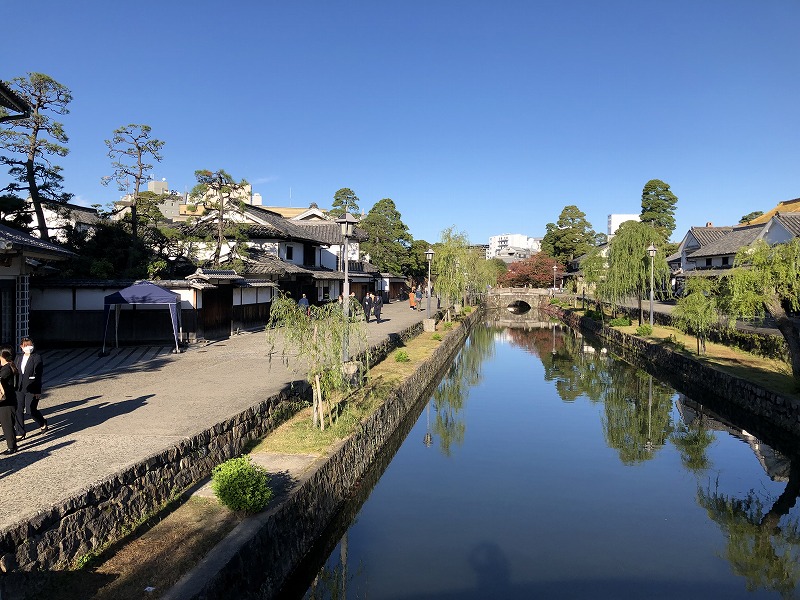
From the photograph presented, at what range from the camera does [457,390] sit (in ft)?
68.8

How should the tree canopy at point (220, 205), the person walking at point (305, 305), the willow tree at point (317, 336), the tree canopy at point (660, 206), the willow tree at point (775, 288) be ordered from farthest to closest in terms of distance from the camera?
1. the tree canopy at point (660, 206)
2. the tree canopy at point (220, 205)
3. the willow tree at point (775, 288)
4. the person walking at point (305, 305)
5. the willow tree at point (317, 336)

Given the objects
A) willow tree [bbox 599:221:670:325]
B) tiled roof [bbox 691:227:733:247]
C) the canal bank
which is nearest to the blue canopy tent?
the canal bank

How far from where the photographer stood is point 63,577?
4996mm

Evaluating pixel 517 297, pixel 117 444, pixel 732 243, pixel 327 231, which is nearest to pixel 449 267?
pixel 327 231

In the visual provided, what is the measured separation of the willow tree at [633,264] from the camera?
3175cm

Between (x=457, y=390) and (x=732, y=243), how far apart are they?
3429cm

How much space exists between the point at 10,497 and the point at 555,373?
22591 mm

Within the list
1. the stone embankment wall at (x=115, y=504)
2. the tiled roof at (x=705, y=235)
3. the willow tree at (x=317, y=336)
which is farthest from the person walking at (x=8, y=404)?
the tiled roof at (x=705, y=235)

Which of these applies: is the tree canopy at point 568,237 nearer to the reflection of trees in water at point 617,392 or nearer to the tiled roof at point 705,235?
the tiled roof at point 705,235

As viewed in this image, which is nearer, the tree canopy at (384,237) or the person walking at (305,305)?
the person walking at (305,305)

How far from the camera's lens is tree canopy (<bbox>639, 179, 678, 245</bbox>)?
65875mm

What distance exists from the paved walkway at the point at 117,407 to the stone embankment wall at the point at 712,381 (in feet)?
40.7

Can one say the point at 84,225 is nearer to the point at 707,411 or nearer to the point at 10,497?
the point at 10,497

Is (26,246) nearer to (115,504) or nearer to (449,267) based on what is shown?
(115,504)
